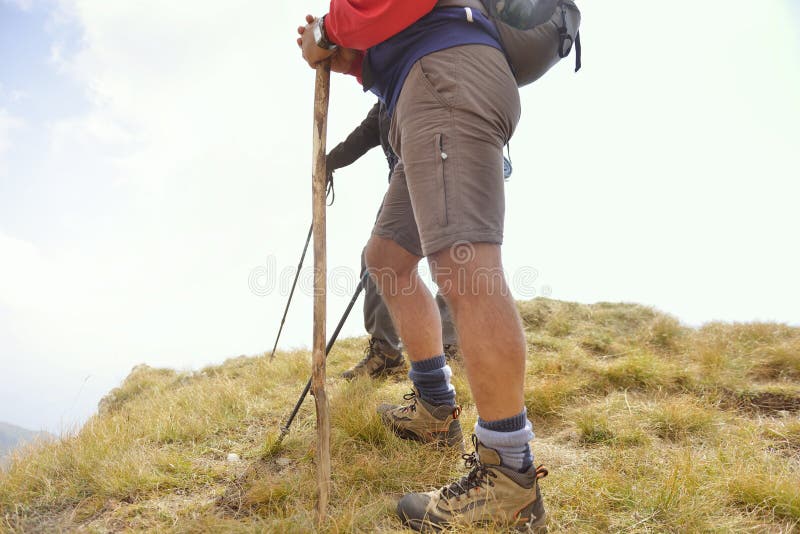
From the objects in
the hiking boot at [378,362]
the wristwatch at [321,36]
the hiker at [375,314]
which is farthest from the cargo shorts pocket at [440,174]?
the hiking boot at [378,362]

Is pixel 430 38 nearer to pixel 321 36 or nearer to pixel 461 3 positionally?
pixel 461 3

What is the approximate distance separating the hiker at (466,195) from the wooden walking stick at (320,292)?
1.05ft

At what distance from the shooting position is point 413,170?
6.16 feet

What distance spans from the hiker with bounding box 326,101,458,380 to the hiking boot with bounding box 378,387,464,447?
4.38 feet

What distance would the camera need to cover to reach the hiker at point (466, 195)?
5.83 ft

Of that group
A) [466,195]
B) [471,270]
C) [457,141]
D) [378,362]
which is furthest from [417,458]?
[378,362]

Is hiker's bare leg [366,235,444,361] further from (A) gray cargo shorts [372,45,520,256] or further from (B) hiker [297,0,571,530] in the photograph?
(A) gray cargo shorts [372,45,520,256]

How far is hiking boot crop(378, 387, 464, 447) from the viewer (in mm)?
2689

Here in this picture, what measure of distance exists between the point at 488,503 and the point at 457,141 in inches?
57.5

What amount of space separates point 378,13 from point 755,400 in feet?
14.0

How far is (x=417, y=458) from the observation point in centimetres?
251

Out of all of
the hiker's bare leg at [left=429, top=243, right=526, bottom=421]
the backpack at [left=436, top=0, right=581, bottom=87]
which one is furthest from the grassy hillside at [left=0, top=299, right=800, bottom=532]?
the backpack at [left=436, top=0, right=581, bottom=87]

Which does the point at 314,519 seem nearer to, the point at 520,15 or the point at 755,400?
the point at 520,15

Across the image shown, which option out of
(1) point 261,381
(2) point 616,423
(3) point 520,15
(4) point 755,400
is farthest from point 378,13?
(4) point 755,400
